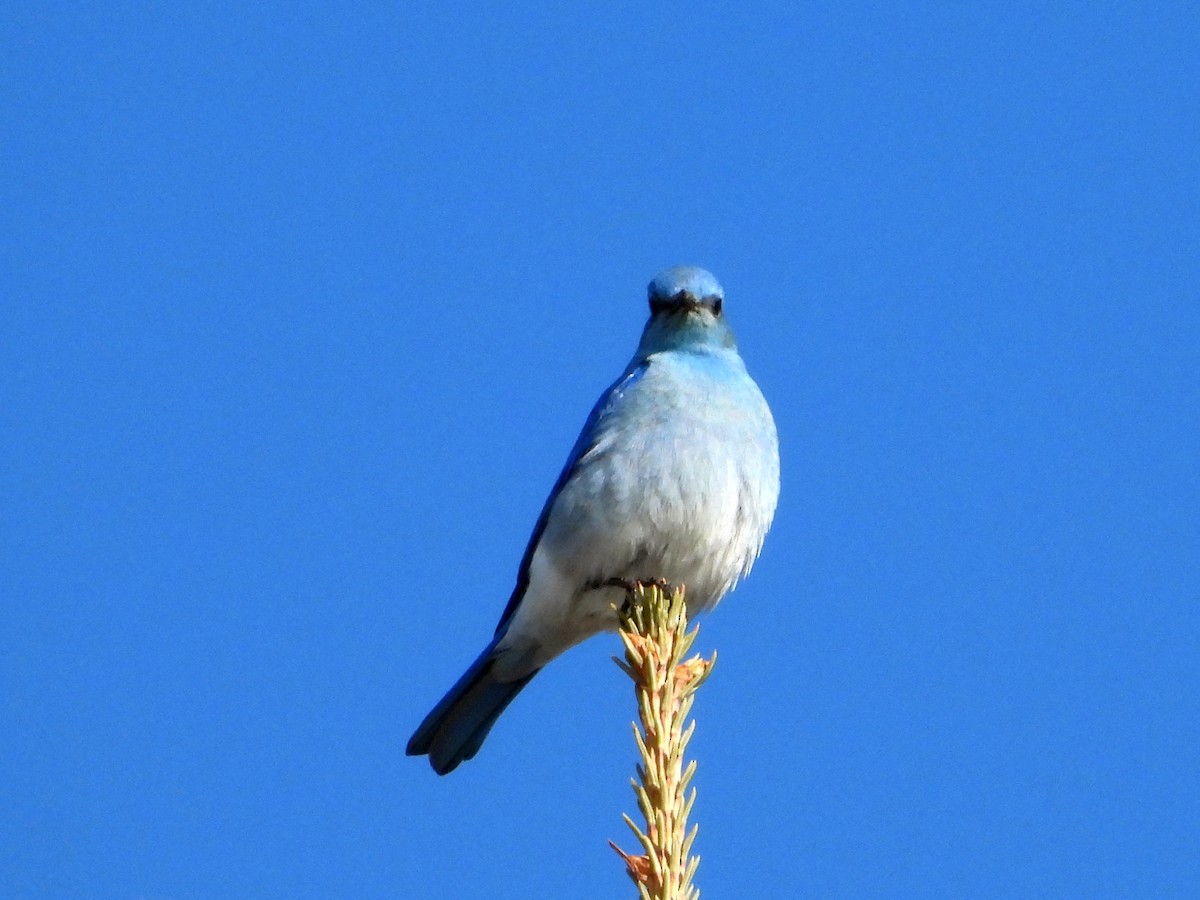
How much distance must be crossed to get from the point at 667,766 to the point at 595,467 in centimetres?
291

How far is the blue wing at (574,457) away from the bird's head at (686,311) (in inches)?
7.6

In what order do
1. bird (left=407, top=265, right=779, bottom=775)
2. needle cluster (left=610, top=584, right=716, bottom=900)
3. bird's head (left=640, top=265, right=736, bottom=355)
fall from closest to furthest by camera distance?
needle cluster (left=610, top=584, right=716, bottom=900) → bird (left=407, top=265, right=779, bottom=775) → bird's head (left=640, top=265, right=736, bottom=355)

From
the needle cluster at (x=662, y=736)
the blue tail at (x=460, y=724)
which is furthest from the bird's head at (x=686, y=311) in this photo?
the needle cluster at (x=662, y=736)

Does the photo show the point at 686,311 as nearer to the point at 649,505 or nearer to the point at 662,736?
the point at 649,505

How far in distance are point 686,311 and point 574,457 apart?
0.89 meters

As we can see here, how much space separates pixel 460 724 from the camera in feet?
22.6

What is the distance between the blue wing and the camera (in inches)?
256

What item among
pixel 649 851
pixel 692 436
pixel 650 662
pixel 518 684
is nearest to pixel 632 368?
pixel 692 436

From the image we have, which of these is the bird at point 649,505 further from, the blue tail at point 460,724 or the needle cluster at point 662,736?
the needle cluster at point 662,736

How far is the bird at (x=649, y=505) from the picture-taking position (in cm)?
607

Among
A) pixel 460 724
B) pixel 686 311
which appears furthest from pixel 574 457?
pixel 460 724

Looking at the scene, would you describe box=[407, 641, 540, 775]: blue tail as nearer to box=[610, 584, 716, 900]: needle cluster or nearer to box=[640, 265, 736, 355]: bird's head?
box=[640, 265, 736, 355]: bird's head

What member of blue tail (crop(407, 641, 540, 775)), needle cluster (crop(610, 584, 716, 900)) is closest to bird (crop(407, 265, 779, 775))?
blue tail (crop(407, 641, 540, 775))

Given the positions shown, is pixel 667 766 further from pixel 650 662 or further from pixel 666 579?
pixel 666 579
